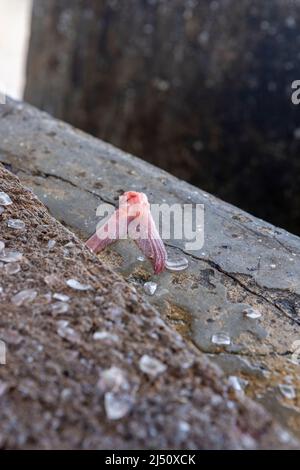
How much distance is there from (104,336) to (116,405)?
12 cm

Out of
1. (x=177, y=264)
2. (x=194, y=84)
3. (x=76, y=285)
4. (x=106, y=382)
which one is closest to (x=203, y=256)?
(x=177, y=264)

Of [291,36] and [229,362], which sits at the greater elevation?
[291,36]

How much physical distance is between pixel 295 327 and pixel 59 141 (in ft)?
2.83

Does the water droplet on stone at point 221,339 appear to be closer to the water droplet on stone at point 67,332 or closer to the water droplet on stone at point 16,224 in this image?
the water droplet on stone at point 67,332

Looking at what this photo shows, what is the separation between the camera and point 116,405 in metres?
0.78

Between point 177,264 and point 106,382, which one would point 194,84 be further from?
point 106,382

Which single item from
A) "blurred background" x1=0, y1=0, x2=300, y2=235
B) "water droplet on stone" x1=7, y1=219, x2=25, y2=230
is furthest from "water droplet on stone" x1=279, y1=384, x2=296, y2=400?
"blurred background" x1=0, y1=0, x2=300, y2=235

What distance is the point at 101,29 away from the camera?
8.36 feet

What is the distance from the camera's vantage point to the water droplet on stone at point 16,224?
3.58ft

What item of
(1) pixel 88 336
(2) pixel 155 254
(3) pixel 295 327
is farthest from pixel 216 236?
(1) pixel 88 336

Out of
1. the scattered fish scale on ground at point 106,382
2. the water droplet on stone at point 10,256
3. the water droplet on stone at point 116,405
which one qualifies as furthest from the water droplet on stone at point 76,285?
the water droplet on stone at point 116,405

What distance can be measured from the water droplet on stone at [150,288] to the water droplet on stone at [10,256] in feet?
0.85

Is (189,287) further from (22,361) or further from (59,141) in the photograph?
(59,141)

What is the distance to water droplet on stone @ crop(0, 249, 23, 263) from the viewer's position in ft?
3.29
